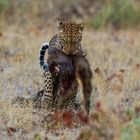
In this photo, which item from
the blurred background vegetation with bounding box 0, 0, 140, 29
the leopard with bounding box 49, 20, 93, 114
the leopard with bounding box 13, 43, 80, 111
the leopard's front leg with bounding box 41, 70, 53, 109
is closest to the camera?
the leopard with bounding box 49, 20, 93, 114

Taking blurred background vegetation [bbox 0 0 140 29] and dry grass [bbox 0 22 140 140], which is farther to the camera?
blurred background vegetation [bbox 0 0 140 29]

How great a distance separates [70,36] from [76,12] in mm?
8833

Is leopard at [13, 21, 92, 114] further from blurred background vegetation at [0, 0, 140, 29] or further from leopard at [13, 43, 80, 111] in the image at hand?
blurred background vegetation at [0, 0, 140, 29]

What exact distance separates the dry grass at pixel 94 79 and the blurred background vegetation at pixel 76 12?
0.48 metres

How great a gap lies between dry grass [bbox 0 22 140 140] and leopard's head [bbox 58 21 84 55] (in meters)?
0.47

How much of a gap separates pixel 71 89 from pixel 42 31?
7.18 meters

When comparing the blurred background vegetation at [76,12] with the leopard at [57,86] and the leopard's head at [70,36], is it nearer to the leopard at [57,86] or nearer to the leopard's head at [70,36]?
the leopard at [57,86]

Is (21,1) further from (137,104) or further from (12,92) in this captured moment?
(137,104)

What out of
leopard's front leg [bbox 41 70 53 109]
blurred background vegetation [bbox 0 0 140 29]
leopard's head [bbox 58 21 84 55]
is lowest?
leopard's front leg [bbox 41 70 53 109]

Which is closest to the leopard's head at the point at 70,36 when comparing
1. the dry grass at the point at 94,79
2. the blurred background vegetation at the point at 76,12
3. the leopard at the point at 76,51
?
the leopard at the point at 76,51

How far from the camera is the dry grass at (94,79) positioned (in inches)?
275

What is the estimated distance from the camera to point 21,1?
17250 mm

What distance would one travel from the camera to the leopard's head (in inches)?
321

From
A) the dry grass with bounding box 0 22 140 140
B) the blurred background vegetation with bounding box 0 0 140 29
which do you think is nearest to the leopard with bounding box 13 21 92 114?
the dry grass with bounding box 0 22 140 140
